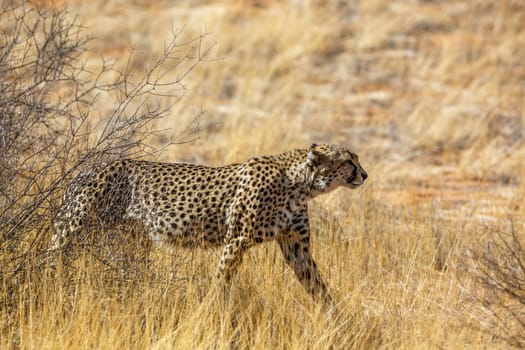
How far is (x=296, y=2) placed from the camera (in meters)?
15.8

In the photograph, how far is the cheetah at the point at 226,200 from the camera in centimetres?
546

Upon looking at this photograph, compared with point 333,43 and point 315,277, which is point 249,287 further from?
point 333,43

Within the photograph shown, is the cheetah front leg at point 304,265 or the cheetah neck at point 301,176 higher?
the cheetah neck at point 301,176

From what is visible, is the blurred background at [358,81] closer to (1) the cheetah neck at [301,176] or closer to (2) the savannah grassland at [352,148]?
(2) the savannah grassland at [352,148]

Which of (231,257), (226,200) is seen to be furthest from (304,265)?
(226,200)

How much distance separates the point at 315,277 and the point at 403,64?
8.83 m

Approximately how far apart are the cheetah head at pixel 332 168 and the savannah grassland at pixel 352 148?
0.45m

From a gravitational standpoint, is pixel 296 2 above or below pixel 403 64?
above

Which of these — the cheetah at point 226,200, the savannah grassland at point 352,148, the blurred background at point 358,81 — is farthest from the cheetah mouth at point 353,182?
the blurred background at point 358,81

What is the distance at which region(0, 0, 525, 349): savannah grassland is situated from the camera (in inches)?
190

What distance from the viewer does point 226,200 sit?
222 inches

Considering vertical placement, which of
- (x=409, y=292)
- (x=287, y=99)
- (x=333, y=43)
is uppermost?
(x=333, y=43)

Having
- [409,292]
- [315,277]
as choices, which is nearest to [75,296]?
[315,277]

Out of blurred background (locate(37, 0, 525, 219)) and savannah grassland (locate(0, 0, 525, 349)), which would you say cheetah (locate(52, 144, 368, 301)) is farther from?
blurred background (locate(37, 0, 525, 219))
